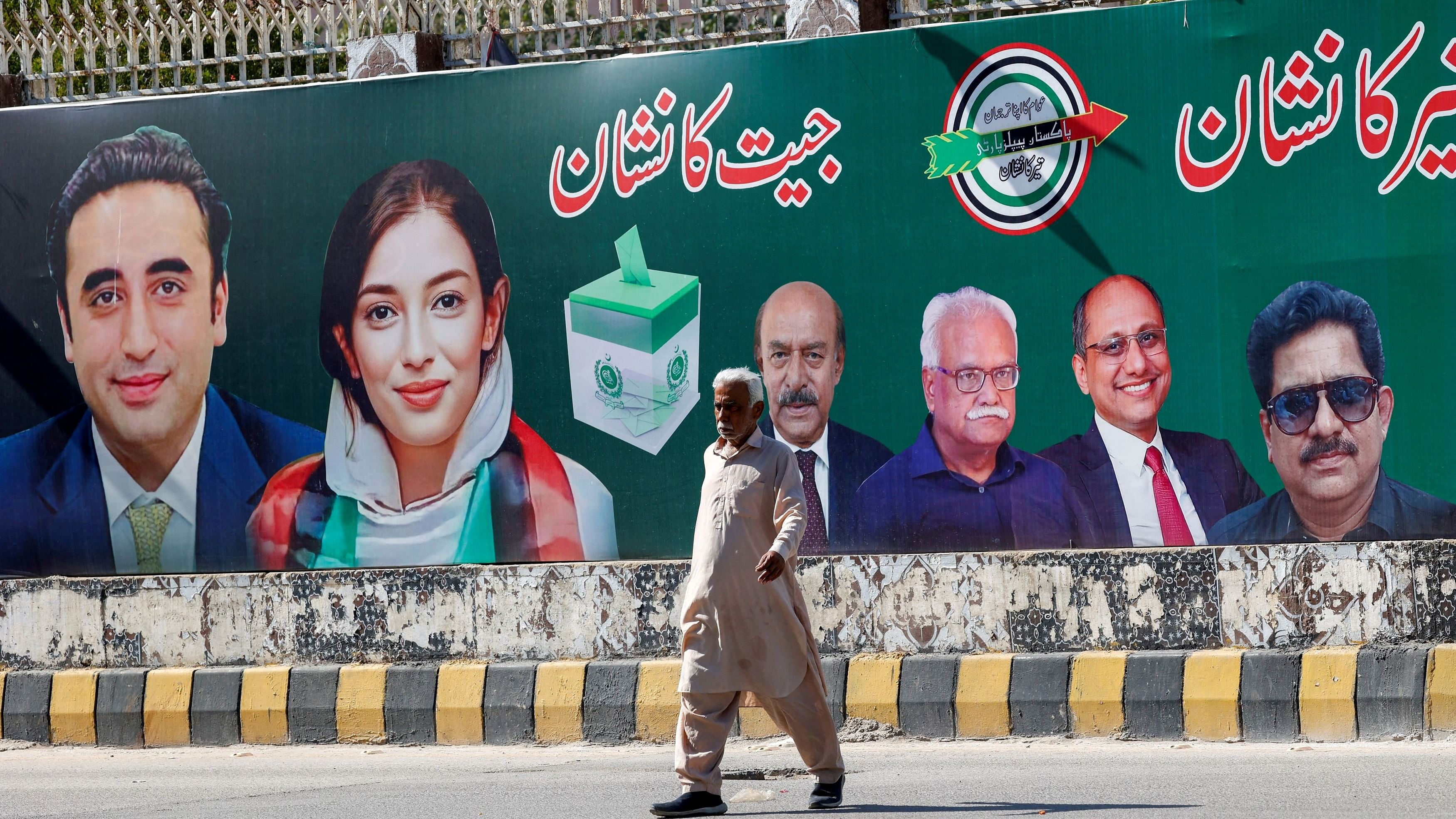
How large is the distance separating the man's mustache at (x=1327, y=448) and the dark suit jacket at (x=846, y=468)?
6.13 ft

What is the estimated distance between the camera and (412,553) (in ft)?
27.9

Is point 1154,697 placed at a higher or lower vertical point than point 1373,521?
lower

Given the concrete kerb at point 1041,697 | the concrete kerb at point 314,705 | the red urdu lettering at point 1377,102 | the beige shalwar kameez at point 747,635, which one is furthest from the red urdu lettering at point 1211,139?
the concrete kerb at point 314,705

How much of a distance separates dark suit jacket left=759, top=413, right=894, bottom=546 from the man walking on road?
2.32 m

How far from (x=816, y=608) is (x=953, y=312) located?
1537 millimetres

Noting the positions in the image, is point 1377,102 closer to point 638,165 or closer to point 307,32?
point 638,165

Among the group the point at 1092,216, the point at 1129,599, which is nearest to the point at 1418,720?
the point at 1129,599

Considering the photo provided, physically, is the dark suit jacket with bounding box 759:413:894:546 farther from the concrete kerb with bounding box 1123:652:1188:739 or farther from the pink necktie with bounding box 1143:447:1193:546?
the concrete kerb with bounding box 1123:652:1188:739

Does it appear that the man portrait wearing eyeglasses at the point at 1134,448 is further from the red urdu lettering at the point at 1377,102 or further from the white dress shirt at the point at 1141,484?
the red urdu lettering at the point at 1377,102

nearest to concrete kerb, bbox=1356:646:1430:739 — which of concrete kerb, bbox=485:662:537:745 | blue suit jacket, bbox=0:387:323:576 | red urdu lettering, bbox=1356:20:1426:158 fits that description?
red urdu lettering, bbox=1356:20:1426:158

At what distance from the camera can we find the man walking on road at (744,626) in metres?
5.48

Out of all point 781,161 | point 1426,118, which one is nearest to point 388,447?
point 781,161

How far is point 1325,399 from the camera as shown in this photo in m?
7.30

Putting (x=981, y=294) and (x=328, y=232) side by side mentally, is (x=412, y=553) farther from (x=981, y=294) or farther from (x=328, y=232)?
(x=981, y=294)
